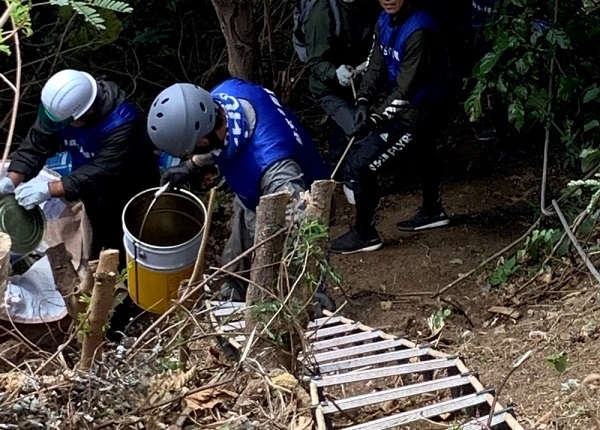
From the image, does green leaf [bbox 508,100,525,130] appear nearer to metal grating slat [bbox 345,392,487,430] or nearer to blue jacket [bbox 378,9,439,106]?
blue jacket [bbox 378,9,439,106]

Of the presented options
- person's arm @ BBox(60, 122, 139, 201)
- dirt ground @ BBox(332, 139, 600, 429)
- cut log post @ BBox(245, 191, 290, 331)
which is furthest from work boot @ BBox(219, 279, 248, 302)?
cut log post @ BBox(245, 191, 290, 331)

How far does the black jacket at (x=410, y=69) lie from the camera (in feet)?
18.2

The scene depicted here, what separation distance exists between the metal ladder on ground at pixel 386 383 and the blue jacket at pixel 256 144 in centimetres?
105

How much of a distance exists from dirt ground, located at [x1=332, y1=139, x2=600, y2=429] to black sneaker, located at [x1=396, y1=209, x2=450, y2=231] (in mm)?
47

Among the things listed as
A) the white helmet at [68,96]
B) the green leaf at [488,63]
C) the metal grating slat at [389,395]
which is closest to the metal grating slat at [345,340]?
the metal grating slat at [389,395]

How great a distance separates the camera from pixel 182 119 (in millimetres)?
4449

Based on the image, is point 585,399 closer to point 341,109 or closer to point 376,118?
point 376,118

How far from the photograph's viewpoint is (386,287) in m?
5.73

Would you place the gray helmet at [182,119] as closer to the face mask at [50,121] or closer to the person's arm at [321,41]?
the face mask at [50,121]

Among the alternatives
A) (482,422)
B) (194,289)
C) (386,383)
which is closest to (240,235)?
(386,383)

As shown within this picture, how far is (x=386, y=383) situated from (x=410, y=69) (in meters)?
2.38

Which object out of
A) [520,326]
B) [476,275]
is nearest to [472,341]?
[520,326]

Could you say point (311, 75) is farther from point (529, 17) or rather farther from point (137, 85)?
point (137, 85)

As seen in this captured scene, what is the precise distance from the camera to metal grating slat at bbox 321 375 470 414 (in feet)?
8.87
